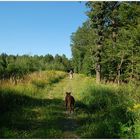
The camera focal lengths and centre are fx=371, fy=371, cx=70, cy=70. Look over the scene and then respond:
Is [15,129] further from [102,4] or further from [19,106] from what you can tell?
[102,4]

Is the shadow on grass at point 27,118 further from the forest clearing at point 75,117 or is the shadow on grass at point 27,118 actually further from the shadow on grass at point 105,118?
the shadow on grass at point 105,118

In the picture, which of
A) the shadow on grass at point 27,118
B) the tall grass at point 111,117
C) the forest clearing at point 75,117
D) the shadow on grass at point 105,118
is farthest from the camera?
the shadow on grass at point 27,118

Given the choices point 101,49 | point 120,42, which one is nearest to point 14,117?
point 120,42

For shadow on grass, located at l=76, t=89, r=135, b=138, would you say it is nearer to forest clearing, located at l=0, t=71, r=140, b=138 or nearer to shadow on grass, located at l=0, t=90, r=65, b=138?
forest clearing, located at l=0, t=71, r=140, b=138

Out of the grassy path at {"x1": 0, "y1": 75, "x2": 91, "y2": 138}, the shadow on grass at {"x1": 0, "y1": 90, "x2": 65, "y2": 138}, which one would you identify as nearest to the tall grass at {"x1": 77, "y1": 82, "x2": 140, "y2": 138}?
the grassy path at {"x1": 0, "y1": 75, "x2": 91, "y2": 138}

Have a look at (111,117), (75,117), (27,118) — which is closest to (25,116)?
(27,118)

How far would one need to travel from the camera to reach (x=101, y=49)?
3697 centimetres

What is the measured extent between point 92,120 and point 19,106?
4.22m

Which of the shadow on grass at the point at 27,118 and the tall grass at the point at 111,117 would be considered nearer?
the tall grass at the point at 111,117

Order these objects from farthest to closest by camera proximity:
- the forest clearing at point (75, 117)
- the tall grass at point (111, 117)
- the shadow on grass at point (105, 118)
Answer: the forest clearing at point (75, 117) < the shadow on grass at point (105, 118) < the tall grass at point (111, 117)

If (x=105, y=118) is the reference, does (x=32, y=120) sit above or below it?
below

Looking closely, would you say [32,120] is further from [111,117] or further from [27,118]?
[111,117]

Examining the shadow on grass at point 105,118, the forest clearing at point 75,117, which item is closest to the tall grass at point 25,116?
the forest clearing at point 75,117

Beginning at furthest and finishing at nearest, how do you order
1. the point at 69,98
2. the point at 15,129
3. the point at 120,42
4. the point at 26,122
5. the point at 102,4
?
the point at 102,4 < the point at 120,42 < the point at 69,98 < the point at 26,122 < the point at 15,129
